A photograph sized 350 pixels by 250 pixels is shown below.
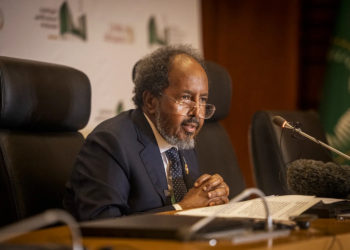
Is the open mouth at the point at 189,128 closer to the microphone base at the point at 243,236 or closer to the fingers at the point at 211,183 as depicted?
the fingers at the point at 211,183

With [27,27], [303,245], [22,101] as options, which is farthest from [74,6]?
[303,245]

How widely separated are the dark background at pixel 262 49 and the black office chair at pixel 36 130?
194cm

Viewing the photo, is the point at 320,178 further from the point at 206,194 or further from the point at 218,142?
the point at 218,142

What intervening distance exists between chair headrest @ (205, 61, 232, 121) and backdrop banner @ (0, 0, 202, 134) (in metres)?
0.60

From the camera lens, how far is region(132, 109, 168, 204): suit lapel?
75.3 inches

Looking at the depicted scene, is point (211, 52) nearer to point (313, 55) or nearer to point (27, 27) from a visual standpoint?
point (313, 55)

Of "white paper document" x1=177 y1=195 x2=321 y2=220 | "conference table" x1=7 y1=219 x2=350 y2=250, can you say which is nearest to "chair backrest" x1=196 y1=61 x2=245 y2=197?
"white paper document" x1=177 y1=195 x2=321 y2=220

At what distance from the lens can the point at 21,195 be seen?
70.0 inches

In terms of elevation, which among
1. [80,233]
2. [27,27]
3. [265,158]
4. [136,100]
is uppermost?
[27,27]

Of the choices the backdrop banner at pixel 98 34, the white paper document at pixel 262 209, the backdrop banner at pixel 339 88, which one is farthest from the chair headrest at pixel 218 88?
the backdrop banner at pixel 339 88

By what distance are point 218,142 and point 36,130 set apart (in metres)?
0.98

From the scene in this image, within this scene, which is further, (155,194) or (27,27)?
(27,27)

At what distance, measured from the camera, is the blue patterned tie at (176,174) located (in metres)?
2.00

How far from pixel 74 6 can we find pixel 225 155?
109 centimetres
